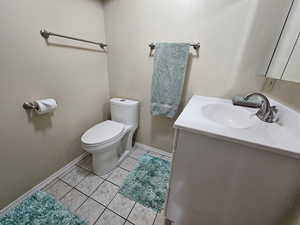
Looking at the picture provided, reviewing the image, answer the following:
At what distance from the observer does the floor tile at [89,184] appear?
4.03 ft

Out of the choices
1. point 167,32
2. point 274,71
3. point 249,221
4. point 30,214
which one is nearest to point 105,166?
point 30,214

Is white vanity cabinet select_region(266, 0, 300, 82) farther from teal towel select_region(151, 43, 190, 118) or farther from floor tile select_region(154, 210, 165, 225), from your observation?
floor tile select_region(154, 210, 165, 225)

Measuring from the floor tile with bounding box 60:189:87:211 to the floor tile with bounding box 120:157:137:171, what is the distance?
49 centimetres

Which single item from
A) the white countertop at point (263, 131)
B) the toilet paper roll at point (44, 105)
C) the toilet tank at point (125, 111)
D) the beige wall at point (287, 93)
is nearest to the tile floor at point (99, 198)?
the toilet tank at point (125, 111)

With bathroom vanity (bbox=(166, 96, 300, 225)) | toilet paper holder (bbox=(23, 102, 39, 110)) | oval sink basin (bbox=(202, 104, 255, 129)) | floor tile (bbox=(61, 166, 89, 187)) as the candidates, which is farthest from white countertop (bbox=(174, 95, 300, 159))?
floor tile (bbox=(61, 166, 89, 187))

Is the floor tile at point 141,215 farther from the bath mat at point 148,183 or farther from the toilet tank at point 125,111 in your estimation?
the toilet tank at point 125,111

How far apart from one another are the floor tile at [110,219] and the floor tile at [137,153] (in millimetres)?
699

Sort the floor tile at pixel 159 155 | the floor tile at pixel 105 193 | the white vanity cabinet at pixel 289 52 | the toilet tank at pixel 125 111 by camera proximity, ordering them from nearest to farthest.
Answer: the white vanity cabinet at pixel 289 52
the floor tile at pixel 105 193
the toilet tank at pixel 125 111
the floor tile at pixel 159 155

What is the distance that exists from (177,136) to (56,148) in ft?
4.22

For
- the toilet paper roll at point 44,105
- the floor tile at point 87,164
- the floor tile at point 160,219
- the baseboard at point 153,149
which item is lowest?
the floor tile at point 160,219

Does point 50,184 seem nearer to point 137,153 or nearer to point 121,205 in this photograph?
point 121,205

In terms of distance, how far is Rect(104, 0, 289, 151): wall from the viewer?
1003 mm

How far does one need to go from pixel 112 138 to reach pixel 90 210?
0.62m

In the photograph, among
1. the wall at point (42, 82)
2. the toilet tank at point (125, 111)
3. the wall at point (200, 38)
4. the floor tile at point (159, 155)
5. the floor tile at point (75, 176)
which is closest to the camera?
the wall at point (42, 82)
